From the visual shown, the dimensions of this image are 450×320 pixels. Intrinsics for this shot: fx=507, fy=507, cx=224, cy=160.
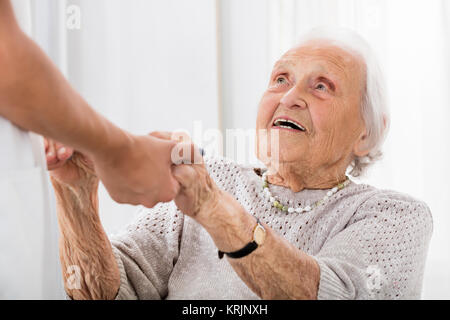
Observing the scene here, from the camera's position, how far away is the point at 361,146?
4.63 feet

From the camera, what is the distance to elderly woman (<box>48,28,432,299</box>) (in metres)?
0.95

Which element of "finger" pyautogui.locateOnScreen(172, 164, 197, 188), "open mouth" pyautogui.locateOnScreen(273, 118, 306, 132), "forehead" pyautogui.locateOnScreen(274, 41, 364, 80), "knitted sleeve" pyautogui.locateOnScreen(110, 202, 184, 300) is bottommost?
"knitted sleeve" pyautogui.locateOnScreen(110, 202, 184, 300)

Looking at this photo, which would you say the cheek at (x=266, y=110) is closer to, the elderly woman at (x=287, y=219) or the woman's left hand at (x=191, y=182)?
the elderly woman at (x=287, y=219)

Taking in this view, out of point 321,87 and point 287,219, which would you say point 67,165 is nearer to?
point 287,219

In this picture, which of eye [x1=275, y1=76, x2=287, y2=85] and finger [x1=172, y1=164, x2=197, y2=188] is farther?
eye [x1=275, y1=76, x2=287, y2=85]

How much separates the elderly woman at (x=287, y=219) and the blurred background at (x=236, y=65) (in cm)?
61

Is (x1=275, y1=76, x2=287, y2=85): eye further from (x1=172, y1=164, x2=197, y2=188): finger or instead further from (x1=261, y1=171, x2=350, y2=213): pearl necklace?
(x1=172, y1=164, x2=197, y2=188): finger

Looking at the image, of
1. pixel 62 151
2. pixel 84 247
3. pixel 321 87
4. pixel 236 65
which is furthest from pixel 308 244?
pixel 236 65

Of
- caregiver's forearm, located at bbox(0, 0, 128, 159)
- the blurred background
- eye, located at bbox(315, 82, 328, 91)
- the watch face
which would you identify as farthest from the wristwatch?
the blurred background

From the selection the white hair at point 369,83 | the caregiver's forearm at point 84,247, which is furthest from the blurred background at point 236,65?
the caregiver's forearm at point 84,247

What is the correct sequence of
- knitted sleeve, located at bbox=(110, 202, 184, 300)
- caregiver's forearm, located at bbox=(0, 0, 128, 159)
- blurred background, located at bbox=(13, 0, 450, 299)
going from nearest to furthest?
caregiver's forearm, located at bbox=(0, 0, 128, 159) → knitted sleeve, located at bbox=(110, 202, 184, 300) → blurred background, located at bbox=(13, 0, 450, 299)

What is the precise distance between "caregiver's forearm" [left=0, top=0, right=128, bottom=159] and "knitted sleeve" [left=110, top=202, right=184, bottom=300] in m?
0.49

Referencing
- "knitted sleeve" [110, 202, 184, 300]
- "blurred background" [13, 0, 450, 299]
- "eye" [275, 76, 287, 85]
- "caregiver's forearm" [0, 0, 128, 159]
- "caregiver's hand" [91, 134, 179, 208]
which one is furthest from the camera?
"blurred background" [13, 0, 450, 299]
